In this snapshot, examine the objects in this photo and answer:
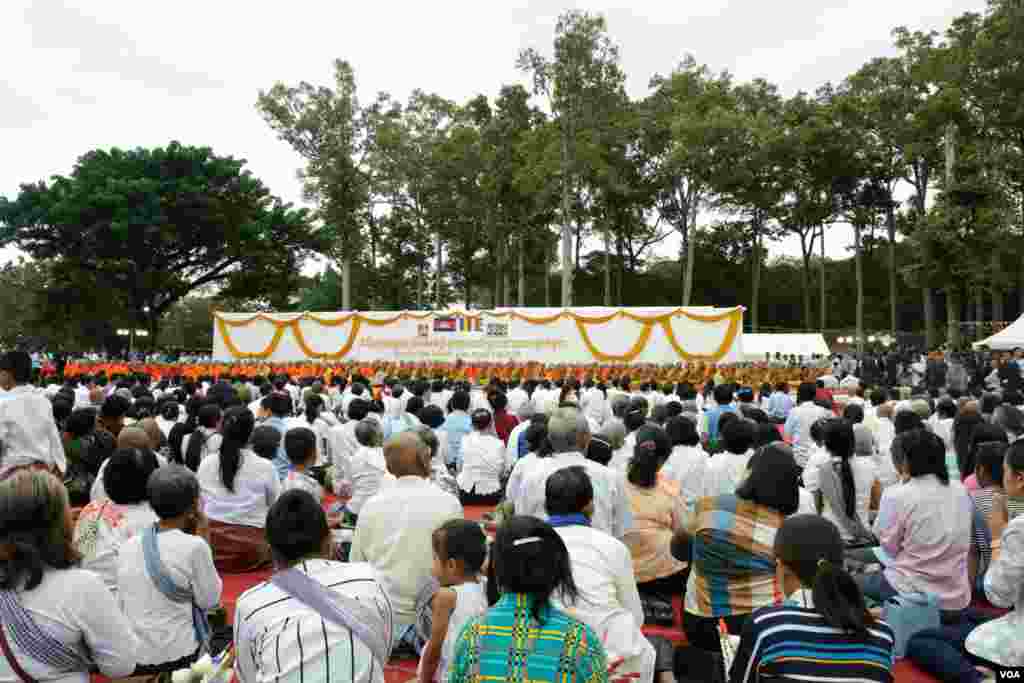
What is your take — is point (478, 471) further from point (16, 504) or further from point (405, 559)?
→ point (16, 504)

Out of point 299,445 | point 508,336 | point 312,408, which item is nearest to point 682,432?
point 299,445

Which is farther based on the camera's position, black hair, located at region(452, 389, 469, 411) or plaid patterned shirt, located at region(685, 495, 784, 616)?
black hair, located at region(452, 389, 469, 411)

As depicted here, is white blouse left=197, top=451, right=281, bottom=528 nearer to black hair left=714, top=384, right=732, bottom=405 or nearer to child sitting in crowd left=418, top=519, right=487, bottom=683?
child sitting in crowd left=418, top=519, right=487, bottom=683

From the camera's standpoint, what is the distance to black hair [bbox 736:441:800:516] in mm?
3064

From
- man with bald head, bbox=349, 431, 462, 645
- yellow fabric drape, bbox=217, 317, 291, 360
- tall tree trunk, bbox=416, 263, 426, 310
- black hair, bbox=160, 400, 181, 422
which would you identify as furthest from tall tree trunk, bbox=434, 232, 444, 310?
man with bald head, bbox=349, 431, 462, 645

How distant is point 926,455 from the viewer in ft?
12.1

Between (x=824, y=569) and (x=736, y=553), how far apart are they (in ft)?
3.96

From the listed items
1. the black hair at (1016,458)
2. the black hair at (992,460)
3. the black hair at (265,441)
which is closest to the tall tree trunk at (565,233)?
the black hair at (265,441)

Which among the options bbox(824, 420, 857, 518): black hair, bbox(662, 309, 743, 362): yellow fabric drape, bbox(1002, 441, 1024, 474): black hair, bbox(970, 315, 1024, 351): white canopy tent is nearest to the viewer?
bbox(1002, 441, 1024, 474): black hair

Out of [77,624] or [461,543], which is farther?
[461,543]

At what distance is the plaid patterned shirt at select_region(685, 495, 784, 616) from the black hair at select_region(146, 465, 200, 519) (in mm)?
2032

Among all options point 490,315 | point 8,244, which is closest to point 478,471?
point 490,315

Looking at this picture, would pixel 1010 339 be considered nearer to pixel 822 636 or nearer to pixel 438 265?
pixel 822 636

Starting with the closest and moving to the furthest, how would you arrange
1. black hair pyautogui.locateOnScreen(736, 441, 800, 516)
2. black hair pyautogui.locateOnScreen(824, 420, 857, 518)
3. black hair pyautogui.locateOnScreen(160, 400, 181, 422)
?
black hair pyautogui.locateOnScreen(736, 441, 800, 516), black hair pyautogui.locateOnScreen(824, 420, 857, 518), black hair pyautogui.locateOnScreen(160, 400, 181, 422)
